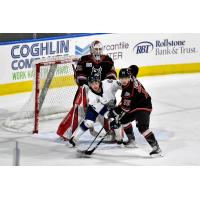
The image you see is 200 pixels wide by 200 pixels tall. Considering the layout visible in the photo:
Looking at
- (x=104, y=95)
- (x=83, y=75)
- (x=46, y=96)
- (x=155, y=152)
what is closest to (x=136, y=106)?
(x=104, y=95)

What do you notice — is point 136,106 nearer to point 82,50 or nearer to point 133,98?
point 133,98

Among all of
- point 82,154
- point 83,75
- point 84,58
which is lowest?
point 82,154

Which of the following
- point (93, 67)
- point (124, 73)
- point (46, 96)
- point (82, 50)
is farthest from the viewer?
point (46, 96)

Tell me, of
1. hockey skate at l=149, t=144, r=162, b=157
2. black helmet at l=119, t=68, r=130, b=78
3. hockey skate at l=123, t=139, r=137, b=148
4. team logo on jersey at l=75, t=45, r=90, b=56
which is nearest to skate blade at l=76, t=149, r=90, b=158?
hockey skate at l=123, t=139, r=137, b=148

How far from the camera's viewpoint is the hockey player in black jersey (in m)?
5.27

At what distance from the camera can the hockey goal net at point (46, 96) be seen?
5.61 metres

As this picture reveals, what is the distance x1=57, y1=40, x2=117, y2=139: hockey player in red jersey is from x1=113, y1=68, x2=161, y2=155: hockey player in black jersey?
139mm

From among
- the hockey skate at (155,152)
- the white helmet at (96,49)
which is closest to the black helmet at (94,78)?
the white helmet at (96,49)

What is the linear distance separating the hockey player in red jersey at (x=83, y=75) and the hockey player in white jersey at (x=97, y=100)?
0.05 meters

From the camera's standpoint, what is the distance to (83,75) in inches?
215

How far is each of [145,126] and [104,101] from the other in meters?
0.35

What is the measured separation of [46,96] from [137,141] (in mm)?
839

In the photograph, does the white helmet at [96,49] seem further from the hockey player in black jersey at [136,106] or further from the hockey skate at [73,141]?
the hockey skate at [73,141]

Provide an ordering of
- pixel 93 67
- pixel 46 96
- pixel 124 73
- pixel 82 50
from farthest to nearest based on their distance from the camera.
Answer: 1. pixel 46 96
2. pixel 82 50
3. pixel 93 67
4. pixel 124 73
